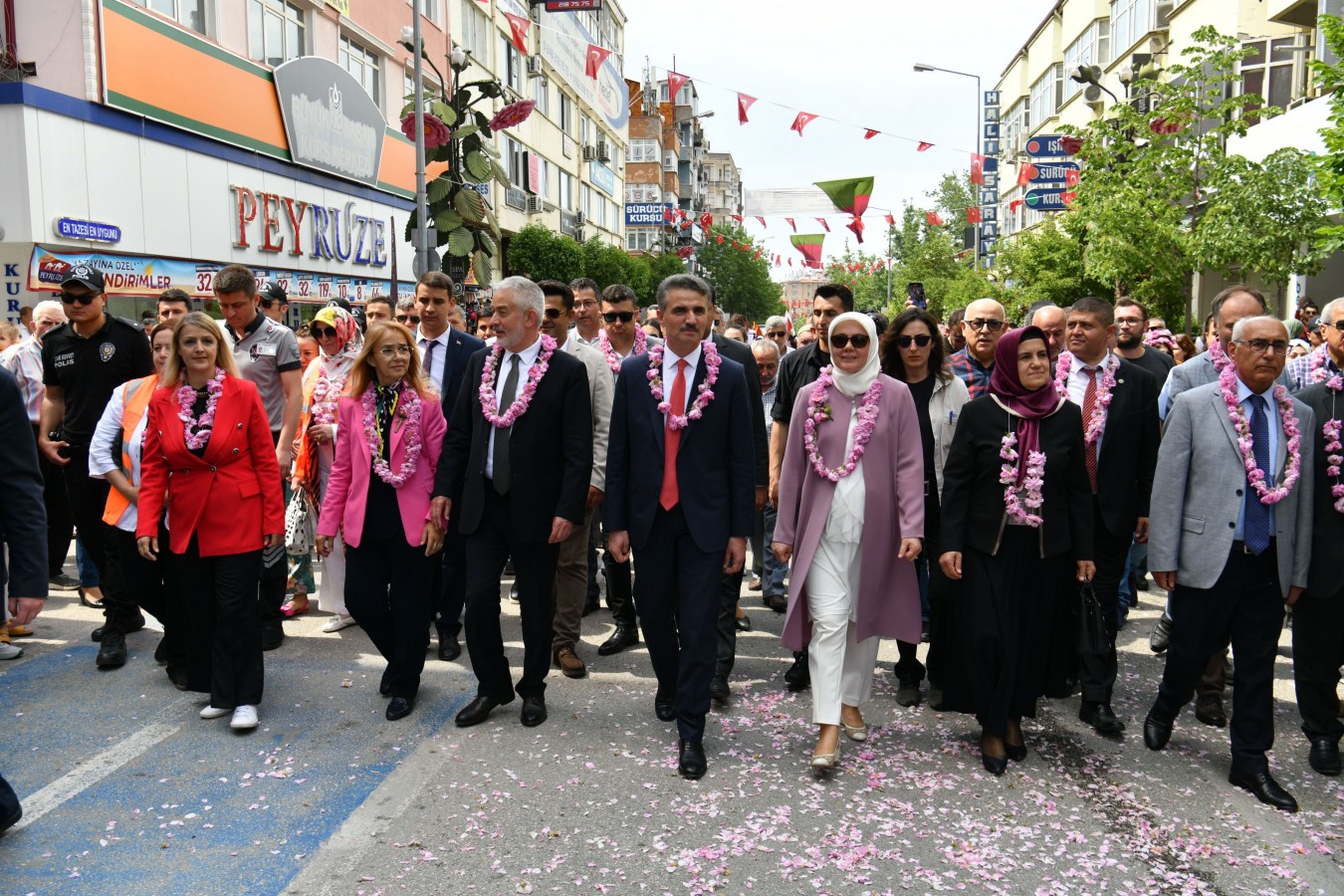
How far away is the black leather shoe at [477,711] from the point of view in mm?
5312

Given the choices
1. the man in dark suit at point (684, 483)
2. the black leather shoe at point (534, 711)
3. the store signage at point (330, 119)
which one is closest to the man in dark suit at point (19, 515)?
the black leather shoe at point (534, 711)

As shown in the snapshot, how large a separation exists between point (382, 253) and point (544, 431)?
79.0ft

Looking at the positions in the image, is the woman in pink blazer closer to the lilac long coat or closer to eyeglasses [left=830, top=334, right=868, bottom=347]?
the lilac long coat

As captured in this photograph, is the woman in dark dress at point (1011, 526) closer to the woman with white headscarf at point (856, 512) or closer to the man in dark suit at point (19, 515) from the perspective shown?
the woman with white headscarf at point (856, 512)

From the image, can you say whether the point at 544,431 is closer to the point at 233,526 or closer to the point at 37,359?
the point at 233,526

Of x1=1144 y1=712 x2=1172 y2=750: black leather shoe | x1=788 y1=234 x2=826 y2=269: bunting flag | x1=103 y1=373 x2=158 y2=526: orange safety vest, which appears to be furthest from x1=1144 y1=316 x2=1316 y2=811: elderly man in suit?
x1=788 y1=234 x2=826 y2=269: bunting flag

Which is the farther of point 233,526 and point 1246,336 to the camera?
point 233,526

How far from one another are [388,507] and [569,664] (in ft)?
4.93

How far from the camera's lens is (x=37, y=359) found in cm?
851

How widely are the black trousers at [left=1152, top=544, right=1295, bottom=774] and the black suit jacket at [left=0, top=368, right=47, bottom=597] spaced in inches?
189

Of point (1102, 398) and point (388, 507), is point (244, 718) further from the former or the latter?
point (1102, 398)

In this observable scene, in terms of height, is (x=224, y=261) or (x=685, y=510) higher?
(x=224, y=261)

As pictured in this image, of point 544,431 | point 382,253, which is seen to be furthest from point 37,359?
point 382,253

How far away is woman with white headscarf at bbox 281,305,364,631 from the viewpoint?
22.6 feet
